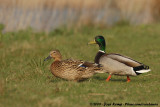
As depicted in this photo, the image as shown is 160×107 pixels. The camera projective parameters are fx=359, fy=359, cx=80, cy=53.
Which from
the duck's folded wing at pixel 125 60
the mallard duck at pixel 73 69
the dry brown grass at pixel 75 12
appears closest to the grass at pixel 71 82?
the mallard duck at pixel 73 69

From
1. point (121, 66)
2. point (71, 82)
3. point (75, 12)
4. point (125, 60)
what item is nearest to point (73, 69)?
point (71, 82)

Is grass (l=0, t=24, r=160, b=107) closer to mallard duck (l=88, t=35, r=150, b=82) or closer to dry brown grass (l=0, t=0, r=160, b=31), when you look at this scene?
mallard duck (l=88, t=35, r=150, b=82)

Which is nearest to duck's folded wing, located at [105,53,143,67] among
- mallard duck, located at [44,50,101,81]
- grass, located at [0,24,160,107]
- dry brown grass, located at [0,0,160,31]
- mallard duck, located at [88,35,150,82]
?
mallard duck, located at [88,35,150,82]

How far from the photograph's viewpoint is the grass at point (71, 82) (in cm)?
570

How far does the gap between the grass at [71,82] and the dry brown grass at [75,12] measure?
0.77 metres

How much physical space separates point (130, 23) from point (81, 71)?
456 inches

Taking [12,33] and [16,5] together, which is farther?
[16,5]

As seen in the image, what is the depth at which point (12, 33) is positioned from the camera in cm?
1438

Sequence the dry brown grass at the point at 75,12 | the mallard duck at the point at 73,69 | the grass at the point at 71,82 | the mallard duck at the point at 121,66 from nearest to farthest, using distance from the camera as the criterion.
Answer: the grass at the point at 71,82 → the mallard duck at the point at 73,69 → the mallard duck at the point at 121,66 → the dry brown grass at the point at 75,12

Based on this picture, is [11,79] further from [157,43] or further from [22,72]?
[157,43]

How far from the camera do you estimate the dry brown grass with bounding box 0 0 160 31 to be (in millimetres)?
15566

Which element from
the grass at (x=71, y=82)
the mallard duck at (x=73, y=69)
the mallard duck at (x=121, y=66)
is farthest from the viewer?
the mallard duck at (x=121, y=66)

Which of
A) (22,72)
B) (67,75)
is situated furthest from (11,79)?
(67,75)

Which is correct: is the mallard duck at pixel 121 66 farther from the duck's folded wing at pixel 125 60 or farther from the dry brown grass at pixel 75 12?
the dry brown grass at pixel 75 12
